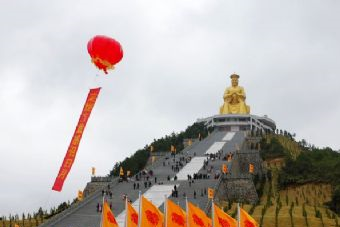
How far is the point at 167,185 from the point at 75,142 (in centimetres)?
2235

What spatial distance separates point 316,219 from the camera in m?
33.4

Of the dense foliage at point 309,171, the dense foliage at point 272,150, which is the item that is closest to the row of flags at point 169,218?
the dense foliage at point 309,171

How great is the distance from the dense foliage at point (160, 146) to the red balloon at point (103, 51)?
3240 cm

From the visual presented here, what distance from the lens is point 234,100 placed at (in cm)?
8281

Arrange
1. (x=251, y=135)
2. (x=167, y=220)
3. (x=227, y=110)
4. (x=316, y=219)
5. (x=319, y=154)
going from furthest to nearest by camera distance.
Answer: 1. (x=227, y=110)
2. (x=251, y=135)
3. (x=319, y=154)
4. (x=316, y=219)
5. (x=167, y=220)

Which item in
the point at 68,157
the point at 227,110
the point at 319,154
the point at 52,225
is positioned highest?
the point at 227,110

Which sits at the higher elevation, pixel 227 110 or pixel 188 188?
pixel 227 110

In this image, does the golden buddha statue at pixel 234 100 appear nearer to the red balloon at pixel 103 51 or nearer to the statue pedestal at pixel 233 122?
the statue pedestal at pixel 233 122

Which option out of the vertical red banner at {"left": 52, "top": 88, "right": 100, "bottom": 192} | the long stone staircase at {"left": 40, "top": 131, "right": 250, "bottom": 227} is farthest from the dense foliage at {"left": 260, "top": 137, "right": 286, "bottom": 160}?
the vertical red banner at {"left": 52, "top": 88, "right": 100, "bottom": 192}

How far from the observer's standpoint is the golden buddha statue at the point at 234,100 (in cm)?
8184

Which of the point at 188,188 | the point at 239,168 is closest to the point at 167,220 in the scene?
the point at 188,188

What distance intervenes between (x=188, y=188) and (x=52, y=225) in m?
10.9

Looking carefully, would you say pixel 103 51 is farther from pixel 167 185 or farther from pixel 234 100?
pixel 234 100

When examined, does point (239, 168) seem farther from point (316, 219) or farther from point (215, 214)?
point (215, 214)
